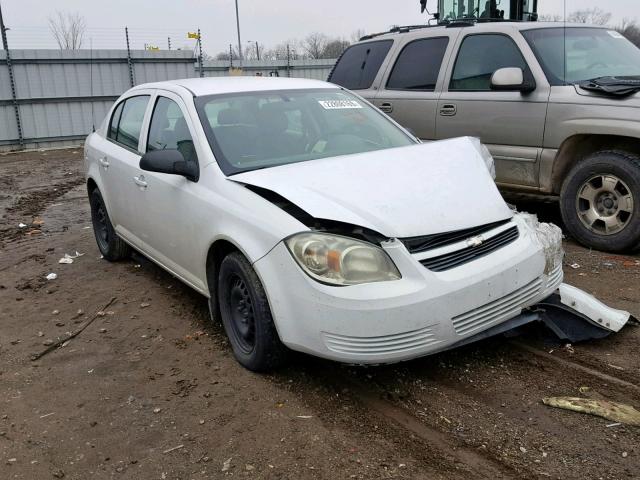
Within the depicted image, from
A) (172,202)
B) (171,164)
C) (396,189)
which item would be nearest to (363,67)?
(172,202)

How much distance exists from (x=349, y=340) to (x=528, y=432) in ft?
3.10

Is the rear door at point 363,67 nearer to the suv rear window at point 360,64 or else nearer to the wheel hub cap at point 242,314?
the suv rear window at point 360,64

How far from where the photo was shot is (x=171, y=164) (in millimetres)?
3814

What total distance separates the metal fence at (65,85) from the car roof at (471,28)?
12691mm

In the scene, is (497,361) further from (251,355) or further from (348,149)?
(348,149)

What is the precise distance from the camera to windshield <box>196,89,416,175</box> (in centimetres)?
389

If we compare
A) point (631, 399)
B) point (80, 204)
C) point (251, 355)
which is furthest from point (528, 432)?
point (80, 204)

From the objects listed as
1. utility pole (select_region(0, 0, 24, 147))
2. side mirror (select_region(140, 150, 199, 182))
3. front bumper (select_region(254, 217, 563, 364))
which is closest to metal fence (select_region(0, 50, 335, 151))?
utility pole (select_region(0, 0, 24, 147))

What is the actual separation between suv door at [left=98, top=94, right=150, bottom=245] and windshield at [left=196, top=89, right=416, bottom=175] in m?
1.05

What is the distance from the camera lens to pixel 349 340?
9.63ft

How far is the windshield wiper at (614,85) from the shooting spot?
197 inches

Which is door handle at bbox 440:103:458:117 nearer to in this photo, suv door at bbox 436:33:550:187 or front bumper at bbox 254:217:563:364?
suv door at bbox 436:33:550:187

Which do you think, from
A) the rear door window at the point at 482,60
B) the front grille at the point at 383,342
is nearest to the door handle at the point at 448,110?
the rear door window at the point at 482,60

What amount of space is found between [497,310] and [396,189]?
2.79 ft
